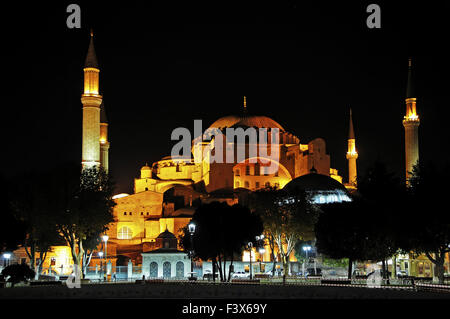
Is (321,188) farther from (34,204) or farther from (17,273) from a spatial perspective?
(17,273)

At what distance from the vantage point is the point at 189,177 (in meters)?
108

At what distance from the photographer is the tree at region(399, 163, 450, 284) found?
150 feet

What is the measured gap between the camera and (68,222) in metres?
51.6

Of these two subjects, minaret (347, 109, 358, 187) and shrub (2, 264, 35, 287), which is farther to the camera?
minaret (347, 109, 358, 187)

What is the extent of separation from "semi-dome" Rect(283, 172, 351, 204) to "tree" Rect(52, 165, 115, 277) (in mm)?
31164

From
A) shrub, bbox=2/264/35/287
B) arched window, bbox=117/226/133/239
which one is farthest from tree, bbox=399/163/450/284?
arched window, bbox=117/226/133/239

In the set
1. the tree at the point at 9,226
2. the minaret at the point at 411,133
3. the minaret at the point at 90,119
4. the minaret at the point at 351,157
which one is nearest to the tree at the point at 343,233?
the minaret at the point at 411,133

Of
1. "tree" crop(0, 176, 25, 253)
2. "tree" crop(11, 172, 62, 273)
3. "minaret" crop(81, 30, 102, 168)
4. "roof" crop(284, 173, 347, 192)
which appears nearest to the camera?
"tree" crop(0, 176, 25, 253)

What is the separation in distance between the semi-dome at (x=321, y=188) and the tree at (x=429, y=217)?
3317 cm

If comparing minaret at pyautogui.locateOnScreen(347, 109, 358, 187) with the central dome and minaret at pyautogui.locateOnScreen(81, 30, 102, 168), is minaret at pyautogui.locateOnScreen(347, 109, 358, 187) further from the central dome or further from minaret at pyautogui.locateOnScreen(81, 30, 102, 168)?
minaret at pyautogui.locateOnScreen(81, 30, 102, 168)

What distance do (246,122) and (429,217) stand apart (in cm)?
6684

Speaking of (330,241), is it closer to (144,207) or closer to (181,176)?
(144,207)

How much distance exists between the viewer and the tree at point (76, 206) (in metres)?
51.7
